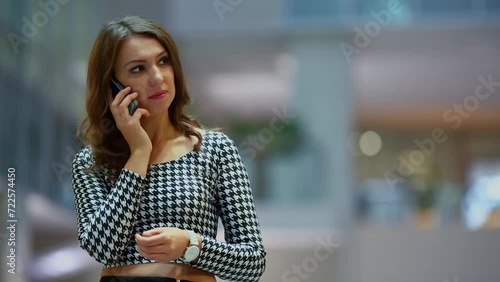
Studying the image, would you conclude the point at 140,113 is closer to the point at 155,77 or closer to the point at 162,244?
the point at 155,77

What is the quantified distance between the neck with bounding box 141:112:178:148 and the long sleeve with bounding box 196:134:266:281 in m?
0.08

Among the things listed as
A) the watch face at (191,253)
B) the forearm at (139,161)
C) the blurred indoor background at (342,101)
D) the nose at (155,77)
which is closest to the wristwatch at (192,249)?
the watch face at (191,253)

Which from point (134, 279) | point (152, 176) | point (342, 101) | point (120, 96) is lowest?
point (134, 279)

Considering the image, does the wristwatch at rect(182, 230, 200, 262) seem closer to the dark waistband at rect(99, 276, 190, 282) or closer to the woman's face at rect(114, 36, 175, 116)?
the dark waistband at rect(99, 276, 190, 282)

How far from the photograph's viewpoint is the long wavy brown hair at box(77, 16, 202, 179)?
4.27 ft

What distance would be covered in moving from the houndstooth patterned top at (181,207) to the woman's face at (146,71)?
0.10m

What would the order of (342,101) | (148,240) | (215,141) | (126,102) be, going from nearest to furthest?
(148,240) < (126,102) < (215,141) < (342,101)

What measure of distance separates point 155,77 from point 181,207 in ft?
0.61

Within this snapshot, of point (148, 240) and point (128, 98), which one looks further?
point (128, 98)

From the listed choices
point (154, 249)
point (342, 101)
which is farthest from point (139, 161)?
point (342, 101)

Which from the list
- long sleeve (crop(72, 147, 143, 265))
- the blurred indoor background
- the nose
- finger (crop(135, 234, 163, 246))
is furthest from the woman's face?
the blurred indoor background

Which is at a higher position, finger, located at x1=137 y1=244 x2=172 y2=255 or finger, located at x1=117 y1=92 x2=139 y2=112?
finger, located at x1=117 y1=92 x2=139 y2=112

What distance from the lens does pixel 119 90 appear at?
1296mm

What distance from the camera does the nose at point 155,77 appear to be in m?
1.28
